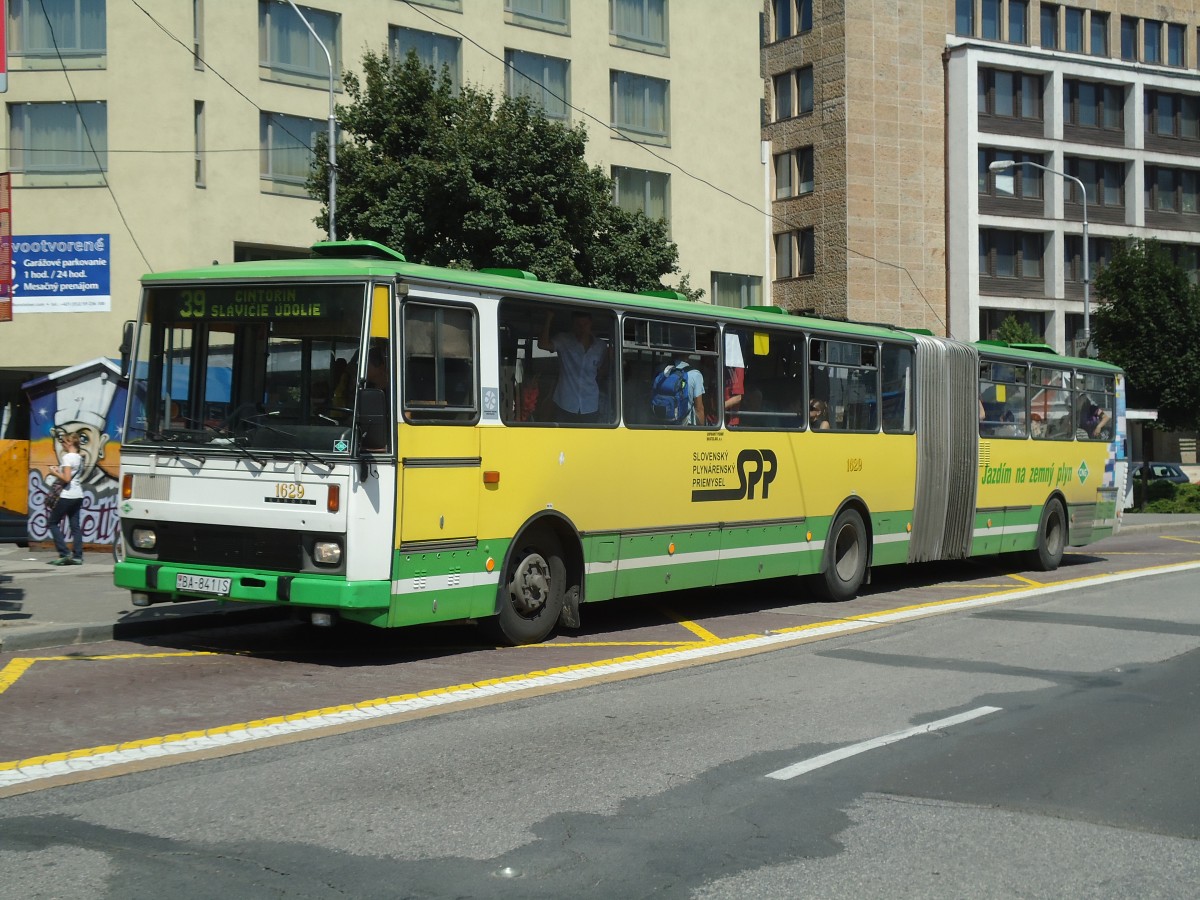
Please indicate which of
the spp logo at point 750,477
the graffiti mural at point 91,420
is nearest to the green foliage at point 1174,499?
the spp logo at point 750,477

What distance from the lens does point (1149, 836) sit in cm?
597

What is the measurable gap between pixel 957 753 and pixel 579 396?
5174 mm

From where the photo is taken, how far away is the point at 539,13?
39.4 m

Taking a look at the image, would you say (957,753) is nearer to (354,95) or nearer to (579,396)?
(579,396)

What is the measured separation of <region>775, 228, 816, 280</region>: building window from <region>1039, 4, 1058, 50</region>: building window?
1408cm

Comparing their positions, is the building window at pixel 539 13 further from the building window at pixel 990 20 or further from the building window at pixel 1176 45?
the building window at pixel 1176 45

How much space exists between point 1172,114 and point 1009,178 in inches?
395

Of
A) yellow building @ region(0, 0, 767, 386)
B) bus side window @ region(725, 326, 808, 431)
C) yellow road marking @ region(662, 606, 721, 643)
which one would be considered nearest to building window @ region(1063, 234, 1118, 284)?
yellow building @ region(0, 0, 767, 386)

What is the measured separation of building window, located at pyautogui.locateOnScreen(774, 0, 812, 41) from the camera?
5462 cm

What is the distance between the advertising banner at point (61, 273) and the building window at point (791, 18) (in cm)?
3242

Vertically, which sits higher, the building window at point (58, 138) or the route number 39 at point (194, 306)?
the building window at point (58, 138)

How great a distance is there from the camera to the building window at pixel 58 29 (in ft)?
106

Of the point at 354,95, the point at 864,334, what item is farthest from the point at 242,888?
the point at 354,95

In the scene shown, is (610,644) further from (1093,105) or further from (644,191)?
(1093,105)
